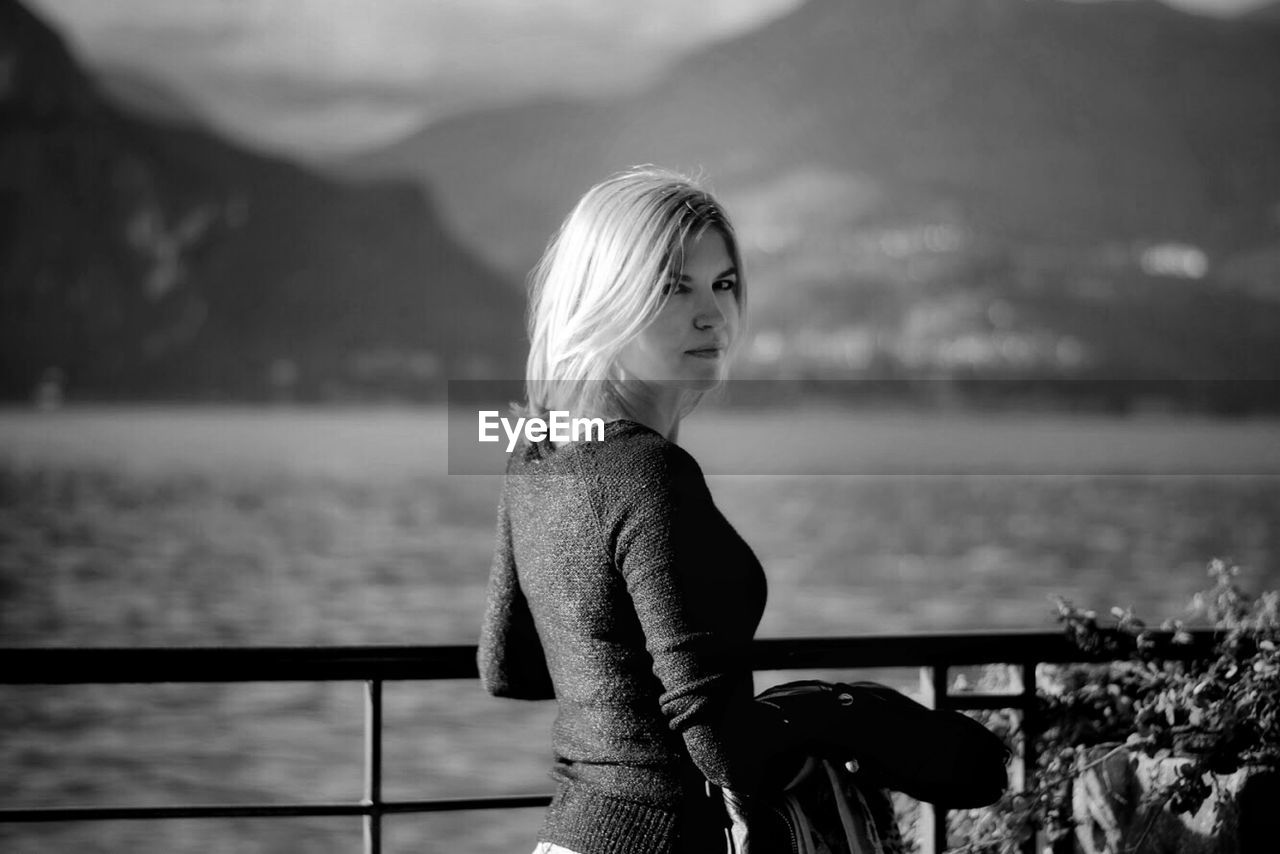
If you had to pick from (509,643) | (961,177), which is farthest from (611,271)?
(961,177)

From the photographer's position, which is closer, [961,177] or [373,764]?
[373,764]

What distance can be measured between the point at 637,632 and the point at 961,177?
54.7 m

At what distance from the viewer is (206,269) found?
176 feet

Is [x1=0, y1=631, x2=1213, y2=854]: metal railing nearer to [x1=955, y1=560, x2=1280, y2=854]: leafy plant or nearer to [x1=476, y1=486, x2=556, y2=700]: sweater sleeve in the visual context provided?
[x1=955, y1=560, x2=1280, y2=854]: leafy plant

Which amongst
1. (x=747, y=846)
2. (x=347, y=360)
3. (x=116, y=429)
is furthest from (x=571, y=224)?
(x=116, y=429)

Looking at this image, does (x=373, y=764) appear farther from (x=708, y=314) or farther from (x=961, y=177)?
(x=961, y=177)

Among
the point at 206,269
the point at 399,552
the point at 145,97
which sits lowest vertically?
the point at 399,552

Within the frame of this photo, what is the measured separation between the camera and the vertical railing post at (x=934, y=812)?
5.47ft

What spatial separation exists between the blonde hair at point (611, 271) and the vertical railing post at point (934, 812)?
0.73 meters

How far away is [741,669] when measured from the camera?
999 mm

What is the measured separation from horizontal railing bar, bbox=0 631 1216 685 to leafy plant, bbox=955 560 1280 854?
12 cm

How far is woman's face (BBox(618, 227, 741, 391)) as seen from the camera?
1.09 m

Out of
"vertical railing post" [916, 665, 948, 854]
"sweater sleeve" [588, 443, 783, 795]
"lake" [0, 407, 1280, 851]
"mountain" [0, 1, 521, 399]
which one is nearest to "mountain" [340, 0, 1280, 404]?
"mountain" [0, 1, 521, 399]

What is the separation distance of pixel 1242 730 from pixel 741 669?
897 millimetres
